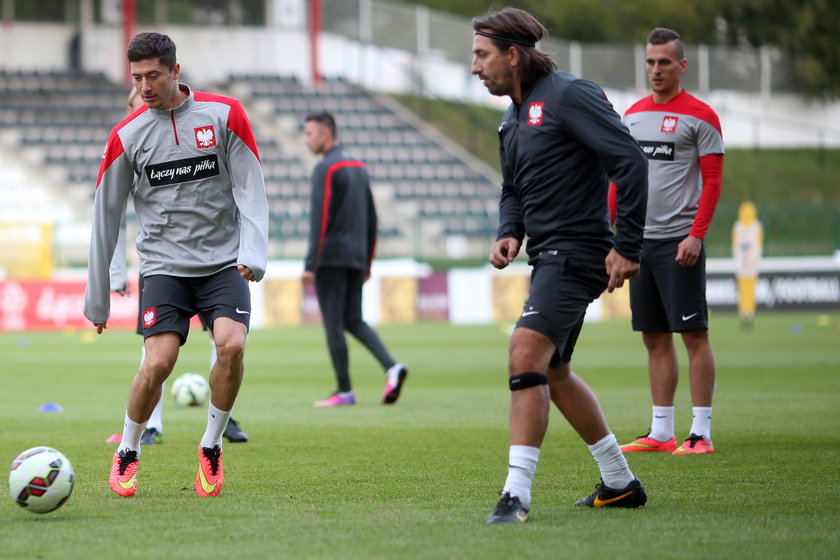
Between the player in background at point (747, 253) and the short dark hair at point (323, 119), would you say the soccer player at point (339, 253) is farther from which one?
the player in background at point (747, 253)

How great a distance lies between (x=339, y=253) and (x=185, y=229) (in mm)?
5040

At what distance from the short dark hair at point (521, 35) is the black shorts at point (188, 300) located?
5.87ft

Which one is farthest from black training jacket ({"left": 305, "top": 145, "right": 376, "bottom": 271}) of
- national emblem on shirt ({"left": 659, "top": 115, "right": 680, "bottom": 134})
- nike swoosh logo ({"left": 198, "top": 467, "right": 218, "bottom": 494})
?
nike swoosh logo ({"left": 198, "top": 467, "right": 218, "bottom": 494})

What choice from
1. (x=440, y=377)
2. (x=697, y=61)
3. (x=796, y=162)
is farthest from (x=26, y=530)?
(x=796, y=162)

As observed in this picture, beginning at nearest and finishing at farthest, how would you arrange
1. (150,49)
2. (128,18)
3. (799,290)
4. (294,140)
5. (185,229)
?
1. (150,49)
2. (185,229)
3. (799,290)
4. (294,140)
5. (128,18)

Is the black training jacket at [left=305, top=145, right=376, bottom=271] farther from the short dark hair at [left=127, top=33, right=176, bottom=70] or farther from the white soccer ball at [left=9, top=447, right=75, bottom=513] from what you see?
the white soccer ball at [left=9, top=447, right=75, bottom=513]

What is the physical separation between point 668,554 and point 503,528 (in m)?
0.75

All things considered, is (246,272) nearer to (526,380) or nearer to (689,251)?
(526,380)

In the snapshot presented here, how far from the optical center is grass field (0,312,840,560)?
521cm

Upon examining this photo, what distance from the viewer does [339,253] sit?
11.6 metres

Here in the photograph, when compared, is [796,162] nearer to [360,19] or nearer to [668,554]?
[360,19]

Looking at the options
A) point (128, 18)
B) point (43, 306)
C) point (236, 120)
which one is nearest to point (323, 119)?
point (236, 120)

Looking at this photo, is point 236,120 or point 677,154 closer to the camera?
point 236,120

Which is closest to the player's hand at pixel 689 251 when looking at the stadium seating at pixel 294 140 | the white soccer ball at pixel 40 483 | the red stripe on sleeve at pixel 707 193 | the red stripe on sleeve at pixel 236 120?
the red stripe on sleeve at pixel 707 193
